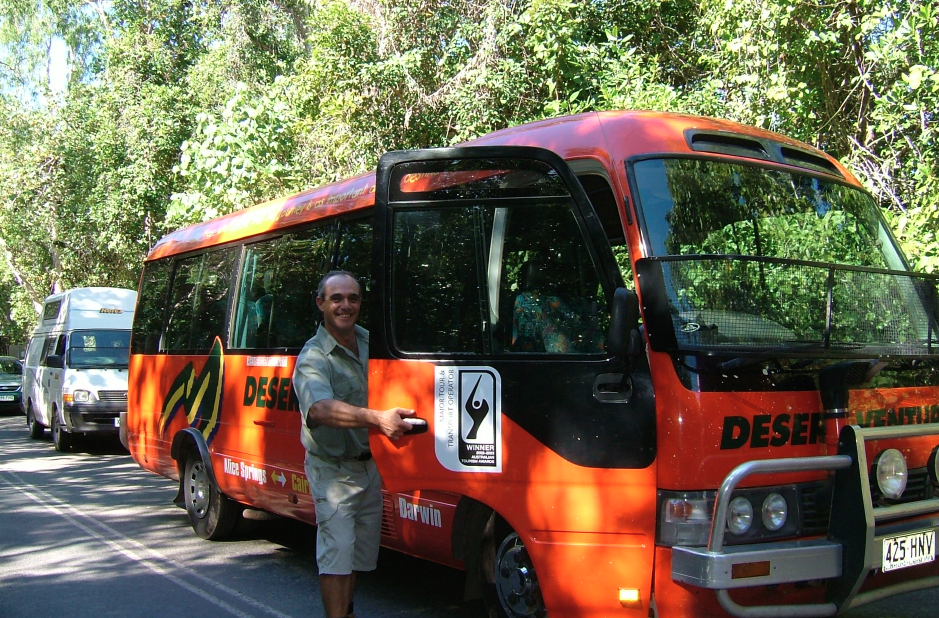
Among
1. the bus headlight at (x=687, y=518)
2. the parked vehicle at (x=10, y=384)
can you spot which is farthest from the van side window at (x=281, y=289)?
the parked vehicle at (x=10, y=384)

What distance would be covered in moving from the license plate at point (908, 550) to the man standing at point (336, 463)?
2324mm

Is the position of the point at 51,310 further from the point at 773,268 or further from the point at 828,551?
the point at 828,551

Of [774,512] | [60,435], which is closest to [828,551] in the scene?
[774,512]

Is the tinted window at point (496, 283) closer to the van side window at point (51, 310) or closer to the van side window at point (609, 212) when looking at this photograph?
the van side window at point (609, 212)

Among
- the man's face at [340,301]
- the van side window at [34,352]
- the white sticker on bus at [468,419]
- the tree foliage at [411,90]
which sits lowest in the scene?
the white sticker on bus at [468,419]

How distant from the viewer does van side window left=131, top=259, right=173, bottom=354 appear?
29.8 feet

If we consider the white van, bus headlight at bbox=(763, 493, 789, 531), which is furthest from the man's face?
the white van

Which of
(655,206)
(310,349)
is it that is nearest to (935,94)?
(655,206)

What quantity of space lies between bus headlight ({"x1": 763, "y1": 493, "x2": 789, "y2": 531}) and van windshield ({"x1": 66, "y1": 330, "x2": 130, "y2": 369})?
13.4 m

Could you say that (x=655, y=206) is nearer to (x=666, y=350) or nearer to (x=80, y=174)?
(x=666, y=350)

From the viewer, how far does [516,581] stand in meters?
4.46

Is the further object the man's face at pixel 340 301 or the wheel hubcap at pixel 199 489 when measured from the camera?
the wheel hubcap at pixel 199 489

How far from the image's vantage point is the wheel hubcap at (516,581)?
4.37 meters

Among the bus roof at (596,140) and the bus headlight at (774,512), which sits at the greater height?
the bus roof at (596,140)
